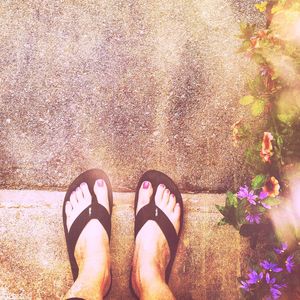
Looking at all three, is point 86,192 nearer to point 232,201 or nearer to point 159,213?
point 159,213

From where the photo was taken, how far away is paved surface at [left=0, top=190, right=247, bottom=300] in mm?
2062

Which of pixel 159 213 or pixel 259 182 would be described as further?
pixel 159 213

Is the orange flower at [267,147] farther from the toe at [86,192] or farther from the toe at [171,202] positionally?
the toe at [86,192]

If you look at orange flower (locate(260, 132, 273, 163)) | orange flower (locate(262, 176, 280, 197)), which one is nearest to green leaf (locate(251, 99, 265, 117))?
orange flower (locate(260, 132, 273, 163))

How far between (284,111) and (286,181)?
29cm

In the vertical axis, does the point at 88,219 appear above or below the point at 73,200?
below

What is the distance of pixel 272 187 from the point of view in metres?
1.58

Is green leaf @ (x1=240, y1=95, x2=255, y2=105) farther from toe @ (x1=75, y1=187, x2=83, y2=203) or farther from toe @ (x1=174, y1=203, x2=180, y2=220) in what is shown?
toe @ (x1=75, y1=187, x2=83, y2=203)

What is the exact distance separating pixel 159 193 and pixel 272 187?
31.6 inches

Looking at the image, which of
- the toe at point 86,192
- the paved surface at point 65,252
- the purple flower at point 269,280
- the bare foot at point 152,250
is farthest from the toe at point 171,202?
the purple flower at point 269,280

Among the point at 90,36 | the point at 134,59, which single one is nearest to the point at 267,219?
the point at 134,59

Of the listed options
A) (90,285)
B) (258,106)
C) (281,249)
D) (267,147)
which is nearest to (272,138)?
(267,147)

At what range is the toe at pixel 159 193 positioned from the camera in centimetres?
222

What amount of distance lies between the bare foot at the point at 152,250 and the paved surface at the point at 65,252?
0.06 metres
